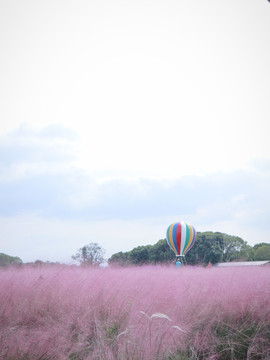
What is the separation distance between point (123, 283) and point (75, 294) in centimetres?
72

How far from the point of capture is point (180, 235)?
14.7m

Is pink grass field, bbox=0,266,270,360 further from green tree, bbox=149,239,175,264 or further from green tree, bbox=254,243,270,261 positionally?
green tree, bbox=254,243,270,261

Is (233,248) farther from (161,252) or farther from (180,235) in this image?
(180,235)

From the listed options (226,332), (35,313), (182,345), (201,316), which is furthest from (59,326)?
(226,332)

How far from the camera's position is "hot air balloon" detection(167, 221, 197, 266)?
14.7 m

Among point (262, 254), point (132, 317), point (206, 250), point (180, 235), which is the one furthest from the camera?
point (262, 254)

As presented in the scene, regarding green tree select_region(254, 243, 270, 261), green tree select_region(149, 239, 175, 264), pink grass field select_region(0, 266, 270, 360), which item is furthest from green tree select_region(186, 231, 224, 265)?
pink grass field select_region(0, 266, 270, 360)

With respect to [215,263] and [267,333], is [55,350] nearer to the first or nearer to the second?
[267,333]

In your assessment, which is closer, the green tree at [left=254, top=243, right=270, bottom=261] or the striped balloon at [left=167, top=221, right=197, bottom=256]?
the striped balloon at [left=167, top=221, right=197, bottom=256]

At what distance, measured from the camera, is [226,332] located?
3.28 meters

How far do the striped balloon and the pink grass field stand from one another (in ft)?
32.3

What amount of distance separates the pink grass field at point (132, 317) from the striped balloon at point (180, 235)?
9833mm

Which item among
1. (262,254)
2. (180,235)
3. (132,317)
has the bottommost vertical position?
(132,317)

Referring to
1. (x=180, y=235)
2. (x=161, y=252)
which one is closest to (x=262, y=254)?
(x=161, y=252)
